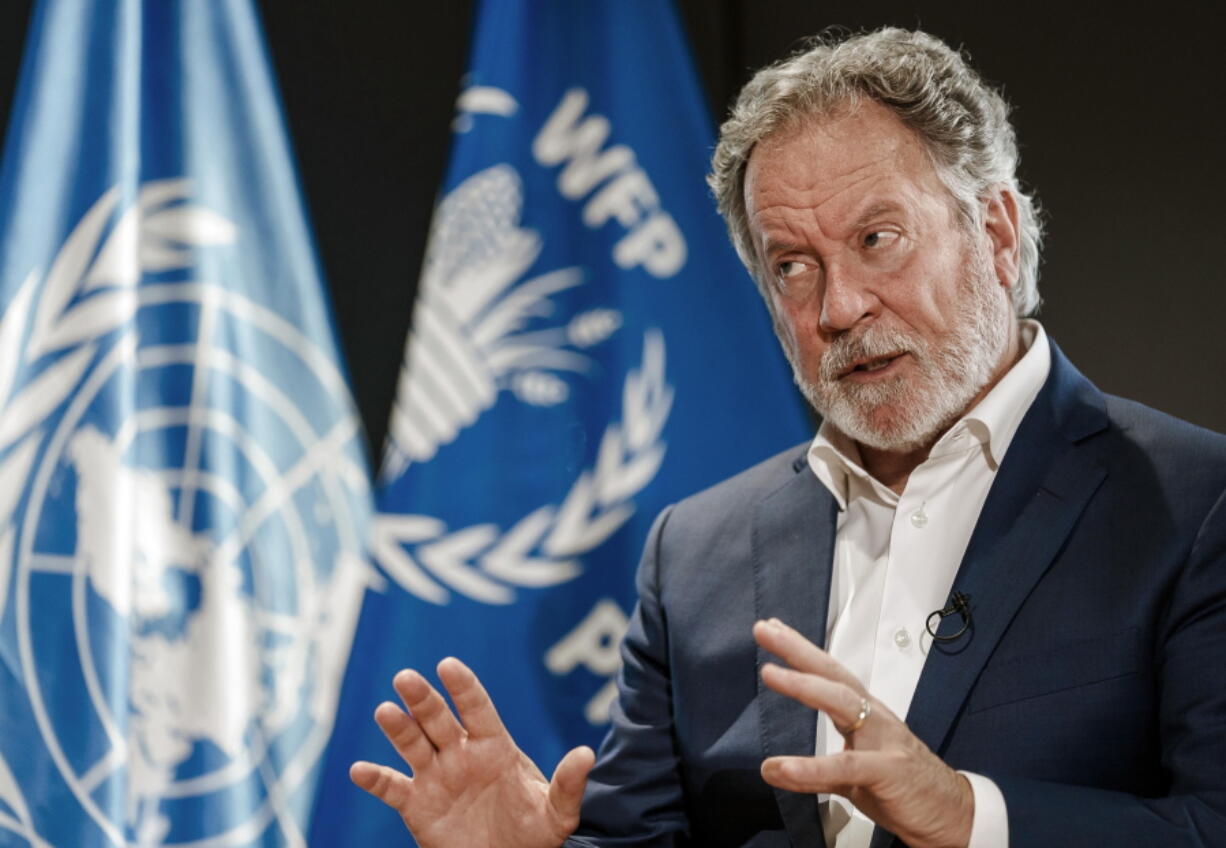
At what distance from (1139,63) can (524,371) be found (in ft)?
4.62

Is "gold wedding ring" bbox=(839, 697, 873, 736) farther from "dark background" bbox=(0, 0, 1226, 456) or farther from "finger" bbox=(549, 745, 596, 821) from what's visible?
"dark background" bbox=(0, 0, 1226, 456)

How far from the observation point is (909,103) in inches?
69.3

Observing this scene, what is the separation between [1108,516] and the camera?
5.19 ft

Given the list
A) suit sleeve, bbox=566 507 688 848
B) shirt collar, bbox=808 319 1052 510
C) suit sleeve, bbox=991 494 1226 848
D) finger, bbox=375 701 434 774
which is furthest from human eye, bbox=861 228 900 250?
finger, bbox=375 701 434 774

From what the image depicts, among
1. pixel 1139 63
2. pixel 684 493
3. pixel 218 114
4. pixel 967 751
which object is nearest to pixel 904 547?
pixel 967 751

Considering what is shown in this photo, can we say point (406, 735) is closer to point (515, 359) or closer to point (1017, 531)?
point (1017, 531)

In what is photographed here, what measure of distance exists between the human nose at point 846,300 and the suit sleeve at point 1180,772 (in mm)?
542

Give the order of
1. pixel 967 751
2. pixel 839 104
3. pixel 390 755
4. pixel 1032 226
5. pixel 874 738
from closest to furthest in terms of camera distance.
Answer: pixel 874 738
pixel 967 751
pixel 839 104
pixel 1032 226
pixel 390 755

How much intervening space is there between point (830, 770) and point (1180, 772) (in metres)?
0.49

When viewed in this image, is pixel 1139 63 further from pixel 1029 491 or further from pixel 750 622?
pixel 750 622

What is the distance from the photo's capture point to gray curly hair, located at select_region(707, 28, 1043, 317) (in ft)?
5.80

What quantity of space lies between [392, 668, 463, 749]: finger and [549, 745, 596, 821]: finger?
0.16 metres

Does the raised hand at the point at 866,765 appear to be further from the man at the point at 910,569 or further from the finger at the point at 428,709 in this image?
the finger at the point at 428,709

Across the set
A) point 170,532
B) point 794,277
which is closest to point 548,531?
point 170,532
